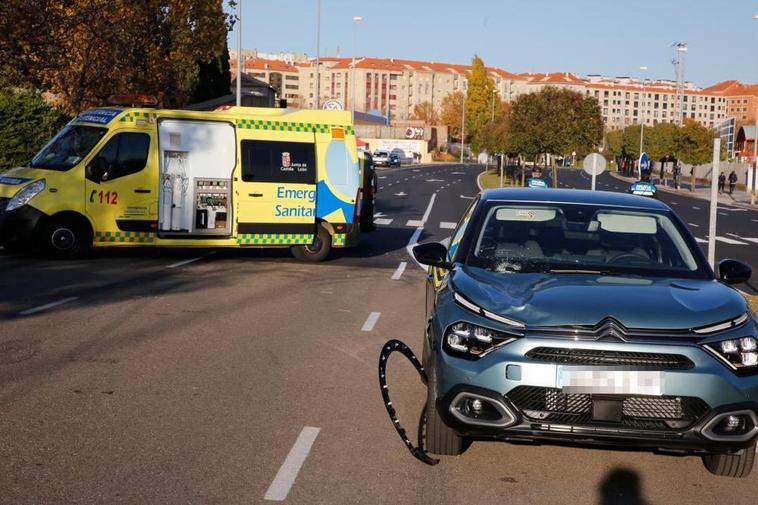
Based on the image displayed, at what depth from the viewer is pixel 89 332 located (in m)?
10.7

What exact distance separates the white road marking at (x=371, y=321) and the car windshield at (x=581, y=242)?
14.4 ft

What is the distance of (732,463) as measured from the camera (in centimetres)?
629

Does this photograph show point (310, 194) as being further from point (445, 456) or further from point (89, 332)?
point (445, 456)

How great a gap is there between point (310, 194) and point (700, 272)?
12.8 meters

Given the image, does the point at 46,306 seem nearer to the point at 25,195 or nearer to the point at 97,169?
the point at 25,195

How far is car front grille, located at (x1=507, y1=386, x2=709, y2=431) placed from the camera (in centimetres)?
565

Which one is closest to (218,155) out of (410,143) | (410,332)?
(410,332)

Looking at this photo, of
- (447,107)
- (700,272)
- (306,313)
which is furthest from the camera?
(447,107)

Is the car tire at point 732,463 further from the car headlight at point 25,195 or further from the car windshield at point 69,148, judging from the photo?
the car windshield at point 69,148

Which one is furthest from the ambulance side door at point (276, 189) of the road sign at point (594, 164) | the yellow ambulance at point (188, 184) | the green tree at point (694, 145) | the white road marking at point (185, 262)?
the green tree at point (694, 145)

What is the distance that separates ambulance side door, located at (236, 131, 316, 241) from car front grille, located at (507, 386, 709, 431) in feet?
43.9

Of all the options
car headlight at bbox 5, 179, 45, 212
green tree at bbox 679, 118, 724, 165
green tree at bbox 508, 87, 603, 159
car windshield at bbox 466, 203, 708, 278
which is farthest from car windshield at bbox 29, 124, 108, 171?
green tree at bbox 679, 118, 724, 165

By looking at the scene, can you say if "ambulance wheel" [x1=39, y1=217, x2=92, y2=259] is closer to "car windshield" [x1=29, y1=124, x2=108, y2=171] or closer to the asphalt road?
"car windshield" [x1=29, y1=124, x2=108, y2=171]

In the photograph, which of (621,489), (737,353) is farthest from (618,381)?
(621,489)
